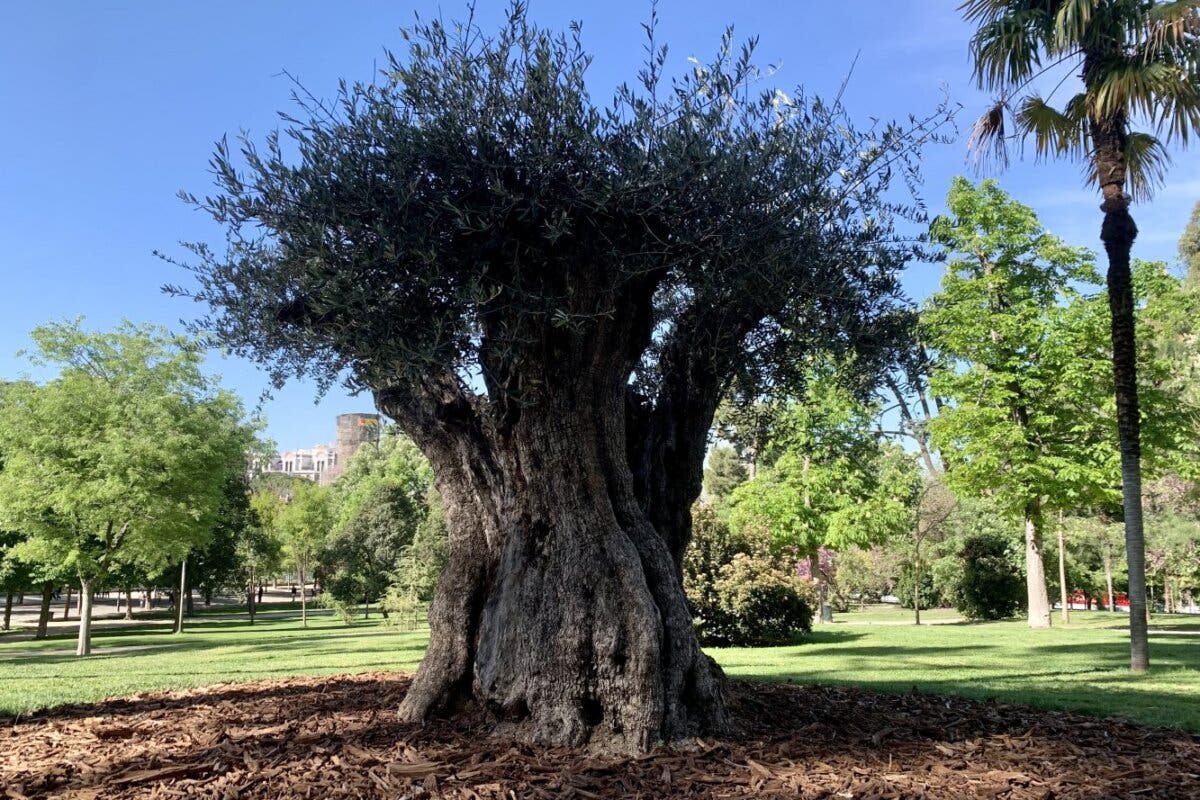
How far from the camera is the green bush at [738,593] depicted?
19969mm

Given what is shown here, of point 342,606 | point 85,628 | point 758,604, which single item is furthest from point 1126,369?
point 342,606

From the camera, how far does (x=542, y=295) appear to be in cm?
648

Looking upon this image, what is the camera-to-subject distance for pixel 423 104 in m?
6.75

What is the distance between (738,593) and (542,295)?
14.9 metres

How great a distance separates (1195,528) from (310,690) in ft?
97.1

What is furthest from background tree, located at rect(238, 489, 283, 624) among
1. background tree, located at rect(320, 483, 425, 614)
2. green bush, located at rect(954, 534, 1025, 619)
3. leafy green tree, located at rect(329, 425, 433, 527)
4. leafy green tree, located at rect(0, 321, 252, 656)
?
green bush, located at rect(954, 534, 1025, 619)

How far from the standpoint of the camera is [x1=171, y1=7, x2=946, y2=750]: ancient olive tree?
6438 mm

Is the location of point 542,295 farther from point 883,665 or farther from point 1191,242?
point 1191,242

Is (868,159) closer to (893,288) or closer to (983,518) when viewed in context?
(893,288)

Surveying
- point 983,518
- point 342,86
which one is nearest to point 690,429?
point 342,86

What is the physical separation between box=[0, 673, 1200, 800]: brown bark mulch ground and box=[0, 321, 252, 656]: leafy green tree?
52.8 ft

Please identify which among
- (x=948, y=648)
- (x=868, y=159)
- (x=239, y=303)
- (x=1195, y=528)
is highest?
(x=868, y=159)

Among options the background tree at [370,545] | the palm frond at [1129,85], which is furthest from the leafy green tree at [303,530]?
the palm frond at [1129,85]

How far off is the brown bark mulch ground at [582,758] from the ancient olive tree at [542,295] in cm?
59
